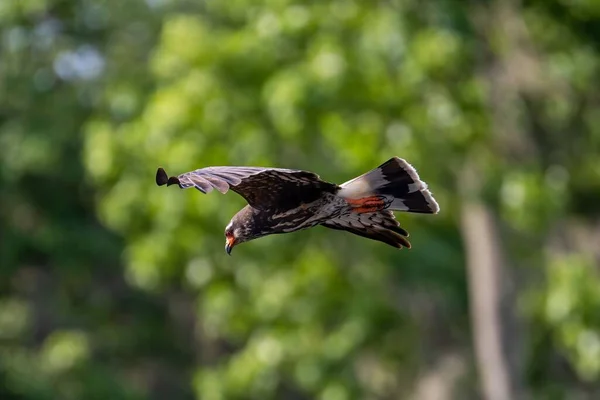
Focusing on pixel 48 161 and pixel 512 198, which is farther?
pixel 48 161

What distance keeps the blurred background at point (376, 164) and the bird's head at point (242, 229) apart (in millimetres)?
7756

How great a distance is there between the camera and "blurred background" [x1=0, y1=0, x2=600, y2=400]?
13984mm

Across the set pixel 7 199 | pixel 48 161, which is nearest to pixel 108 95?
pixel 48 161

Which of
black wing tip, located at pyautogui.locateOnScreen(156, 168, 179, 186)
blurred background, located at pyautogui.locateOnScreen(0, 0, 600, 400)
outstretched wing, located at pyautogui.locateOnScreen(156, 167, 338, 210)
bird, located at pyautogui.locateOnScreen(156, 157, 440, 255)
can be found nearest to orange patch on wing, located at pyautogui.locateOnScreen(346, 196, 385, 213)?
bird, located at pyautogui.locateOnScreen(156, 157, 440, 255)

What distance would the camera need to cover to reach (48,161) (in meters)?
21.6

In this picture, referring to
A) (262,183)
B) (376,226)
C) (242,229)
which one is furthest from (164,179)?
(376,226)

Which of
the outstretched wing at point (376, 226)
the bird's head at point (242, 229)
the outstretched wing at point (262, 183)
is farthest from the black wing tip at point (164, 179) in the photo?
the outstretched wing at point (376, 226)

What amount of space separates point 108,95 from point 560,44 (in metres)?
6.59

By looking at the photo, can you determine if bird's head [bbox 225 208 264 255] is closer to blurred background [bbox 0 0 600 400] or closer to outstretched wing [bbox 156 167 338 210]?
outstretched wing [bbox 156 167 338 210]

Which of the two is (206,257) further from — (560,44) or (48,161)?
(48,161)

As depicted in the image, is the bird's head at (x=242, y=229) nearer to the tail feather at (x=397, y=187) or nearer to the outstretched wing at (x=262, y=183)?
the outstretched wing at (x=262, y=183)

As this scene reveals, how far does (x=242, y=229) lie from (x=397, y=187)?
2.08 ft

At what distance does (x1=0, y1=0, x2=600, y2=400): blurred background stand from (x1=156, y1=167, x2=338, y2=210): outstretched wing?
7851mm

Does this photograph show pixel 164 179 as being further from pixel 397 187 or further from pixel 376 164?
pixel 376 164
